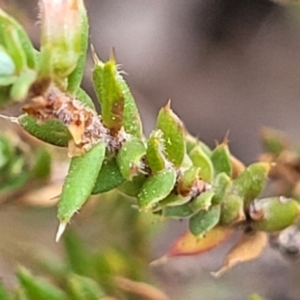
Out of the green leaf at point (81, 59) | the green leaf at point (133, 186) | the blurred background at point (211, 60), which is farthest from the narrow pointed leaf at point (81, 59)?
the blurred background at point (211, 60)

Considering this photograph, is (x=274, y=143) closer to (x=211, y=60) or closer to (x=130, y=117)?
(x=130, y=117)

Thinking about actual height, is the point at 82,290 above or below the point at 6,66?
below

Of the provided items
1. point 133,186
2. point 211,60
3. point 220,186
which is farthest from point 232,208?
point 211,60

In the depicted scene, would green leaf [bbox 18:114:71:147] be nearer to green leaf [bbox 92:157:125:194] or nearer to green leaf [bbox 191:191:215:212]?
green leaf [bbox 92:157:125:194]

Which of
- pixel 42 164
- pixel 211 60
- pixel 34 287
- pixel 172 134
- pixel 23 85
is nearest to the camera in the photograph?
pixel 23 85

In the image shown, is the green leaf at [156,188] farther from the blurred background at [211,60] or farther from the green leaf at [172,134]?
the blurred background at [211,60]

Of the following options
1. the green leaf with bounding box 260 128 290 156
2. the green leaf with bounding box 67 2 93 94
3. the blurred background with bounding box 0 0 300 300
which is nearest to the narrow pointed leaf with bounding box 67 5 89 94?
the green leaf with bounding box 67 2 93 94

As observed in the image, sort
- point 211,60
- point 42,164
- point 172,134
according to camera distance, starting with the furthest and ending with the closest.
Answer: point 211,60 → point 42,164 → point 172,134

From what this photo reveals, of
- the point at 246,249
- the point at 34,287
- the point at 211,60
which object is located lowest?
the point at 211,60
